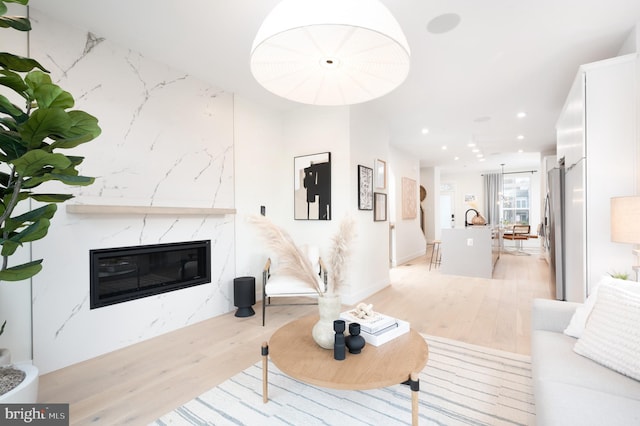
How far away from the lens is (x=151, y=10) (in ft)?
7.25

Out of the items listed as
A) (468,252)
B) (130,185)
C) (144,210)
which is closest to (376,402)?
(144,210)

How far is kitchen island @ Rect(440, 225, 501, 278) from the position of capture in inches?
210

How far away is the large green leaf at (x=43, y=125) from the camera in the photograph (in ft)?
3.51

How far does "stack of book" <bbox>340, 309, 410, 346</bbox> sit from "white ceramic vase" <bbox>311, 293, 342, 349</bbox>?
220mm

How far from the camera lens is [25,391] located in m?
1.39

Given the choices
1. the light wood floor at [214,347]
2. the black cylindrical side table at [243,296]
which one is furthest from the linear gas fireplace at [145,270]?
the light wood floor at [214,347]

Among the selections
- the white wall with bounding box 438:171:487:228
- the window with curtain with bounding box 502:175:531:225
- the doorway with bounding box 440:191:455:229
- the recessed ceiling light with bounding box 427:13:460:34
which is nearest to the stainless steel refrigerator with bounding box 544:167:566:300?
the recessed ceiling light with bounding box 427:13:460:34

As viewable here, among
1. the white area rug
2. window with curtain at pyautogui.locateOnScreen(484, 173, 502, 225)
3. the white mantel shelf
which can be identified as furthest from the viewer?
window with curtain at pyautogui.locateOnScreen(484, 173, 502, 225)

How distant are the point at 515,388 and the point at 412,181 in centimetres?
633

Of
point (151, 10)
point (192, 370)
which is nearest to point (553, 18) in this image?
point (151, 10)

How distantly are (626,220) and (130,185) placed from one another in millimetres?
3746

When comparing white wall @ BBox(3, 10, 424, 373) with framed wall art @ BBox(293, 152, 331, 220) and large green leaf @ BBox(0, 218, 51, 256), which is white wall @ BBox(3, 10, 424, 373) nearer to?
framed wall art @ BBox(293, 152, 331, 220)

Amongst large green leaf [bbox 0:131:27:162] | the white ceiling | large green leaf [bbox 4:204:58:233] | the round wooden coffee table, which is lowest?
the round wooden coffee table

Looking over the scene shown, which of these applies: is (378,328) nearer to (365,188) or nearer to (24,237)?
(24,237)
